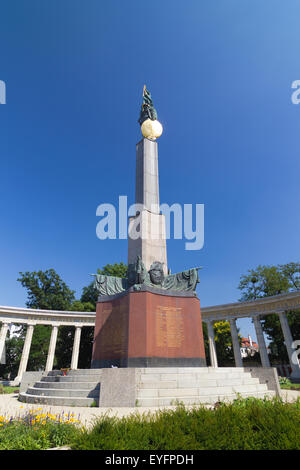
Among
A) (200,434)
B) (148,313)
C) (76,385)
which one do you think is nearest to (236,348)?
(148,313)

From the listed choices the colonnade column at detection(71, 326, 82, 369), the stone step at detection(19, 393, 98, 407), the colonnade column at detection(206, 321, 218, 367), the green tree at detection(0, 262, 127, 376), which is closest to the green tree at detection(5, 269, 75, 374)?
the green tree at detection(0, 262, 127, 376)

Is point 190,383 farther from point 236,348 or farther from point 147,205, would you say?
point 236,348

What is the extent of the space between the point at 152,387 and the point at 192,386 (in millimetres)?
1896

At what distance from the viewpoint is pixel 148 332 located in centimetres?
1419

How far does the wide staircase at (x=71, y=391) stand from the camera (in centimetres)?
1121

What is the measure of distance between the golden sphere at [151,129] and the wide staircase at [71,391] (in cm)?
2071

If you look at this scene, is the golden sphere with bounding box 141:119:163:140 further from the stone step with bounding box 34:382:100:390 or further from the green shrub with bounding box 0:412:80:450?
the green shrub with bounding box 0:412:80:450

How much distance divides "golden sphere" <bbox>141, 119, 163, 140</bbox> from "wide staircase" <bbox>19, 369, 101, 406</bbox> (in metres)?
20.7

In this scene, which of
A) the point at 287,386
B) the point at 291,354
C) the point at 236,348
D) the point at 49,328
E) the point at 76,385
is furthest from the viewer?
the point at 49,328

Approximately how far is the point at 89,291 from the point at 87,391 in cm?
4332

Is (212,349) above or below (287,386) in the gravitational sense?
above

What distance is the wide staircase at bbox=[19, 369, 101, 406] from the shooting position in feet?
36.8

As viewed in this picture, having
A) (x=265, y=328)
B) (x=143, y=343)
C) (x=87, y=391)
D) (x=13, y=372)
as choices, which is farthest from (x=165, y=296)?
(x=13, y=372)

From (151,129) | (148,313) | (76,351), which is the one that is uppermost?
(151,129)
